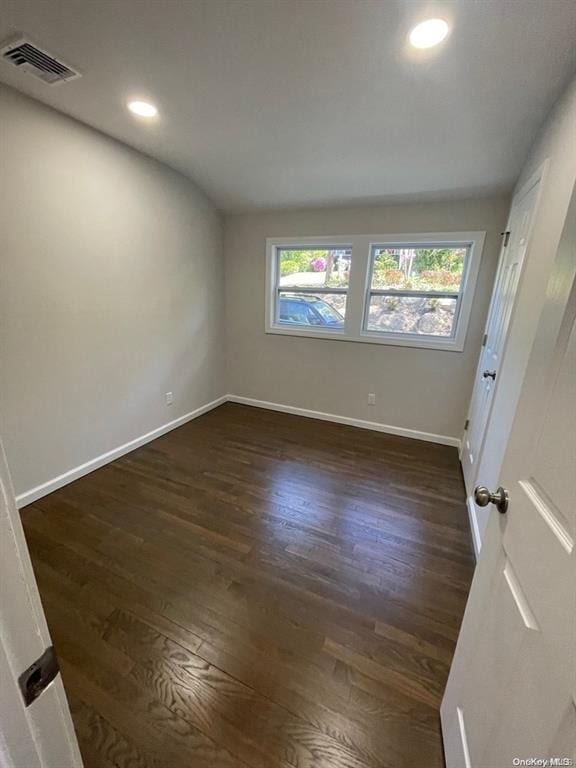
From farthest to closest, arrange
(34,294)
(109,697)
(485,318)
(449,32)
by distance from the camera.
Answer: (485,318)
(34,294)
(449,32)
(109,697)

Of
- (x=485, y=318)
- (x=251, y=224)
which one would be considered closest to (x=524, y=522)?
(x=485, y=318)

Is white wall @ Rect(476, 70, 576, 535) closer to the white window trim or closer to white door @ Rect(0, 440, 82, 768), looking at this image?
the white window trim

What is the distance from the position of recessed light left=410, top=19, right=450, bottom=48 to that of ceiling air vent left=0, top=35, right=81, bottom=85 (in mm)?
1687

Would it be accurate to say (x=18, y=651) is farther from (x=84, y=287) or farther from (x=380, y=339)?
(x=380, y=339)

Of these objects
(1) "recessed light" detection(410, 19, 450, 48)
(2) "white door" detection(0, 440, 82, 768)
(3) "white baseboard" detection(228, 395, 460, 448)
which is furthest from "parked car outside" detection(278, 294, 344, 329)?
(2) "white door" detection(0, 440, 82, 768)

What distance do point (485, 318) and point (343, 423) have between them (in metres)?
1.78

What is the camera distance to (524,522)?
0.72 meters

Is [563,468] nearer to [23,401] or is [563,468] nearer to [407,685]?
[407,685]

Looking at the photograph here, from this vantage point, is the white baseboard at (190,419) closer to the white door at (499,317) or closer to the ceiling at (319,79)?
the white door at (499,317)

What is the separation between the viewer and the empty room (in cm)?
76

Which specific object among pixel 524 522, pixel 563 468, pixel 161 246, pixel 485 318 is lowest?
pixel 524 522

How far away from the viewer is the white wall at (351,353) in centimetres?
287

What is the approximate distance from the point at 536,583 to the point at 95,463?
288 cm

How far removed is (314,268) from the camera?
140 inches
